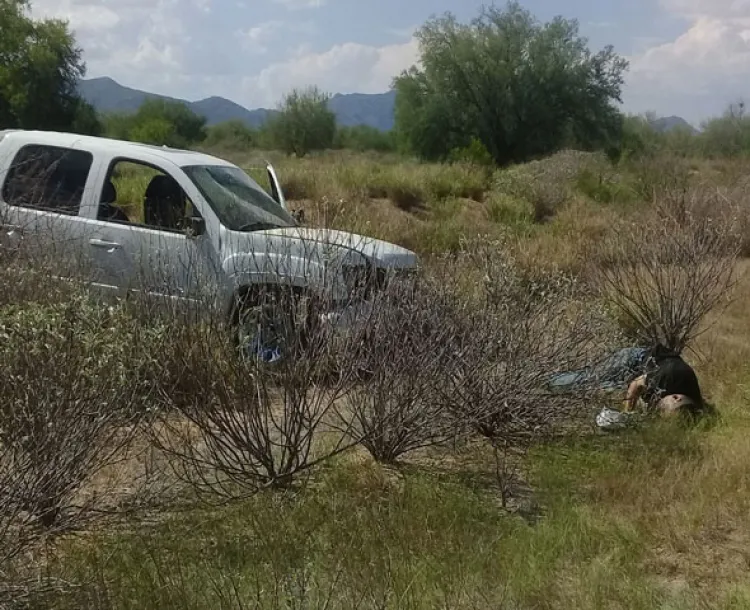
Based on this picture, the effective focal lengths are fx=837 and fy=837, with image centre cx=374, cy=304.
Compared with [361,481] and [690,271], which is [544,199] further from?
[361,481]

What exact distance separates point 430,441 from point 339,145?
187 feet

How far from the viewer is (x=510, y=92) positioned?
3509cm

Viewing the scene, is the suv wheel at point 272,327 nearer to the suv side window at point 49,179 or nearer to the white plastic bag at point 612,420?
the white plastic bag at point 612,420

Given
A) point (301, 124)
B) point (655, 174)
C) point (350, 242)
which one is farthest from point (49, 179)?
point (301, 124)

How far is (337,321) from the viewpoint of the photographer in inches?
184

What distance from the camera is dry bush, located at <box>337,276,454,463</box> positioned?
15.7ft

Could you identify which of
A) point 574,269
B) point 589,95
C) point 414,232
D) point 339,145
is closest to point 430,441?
point 574,269

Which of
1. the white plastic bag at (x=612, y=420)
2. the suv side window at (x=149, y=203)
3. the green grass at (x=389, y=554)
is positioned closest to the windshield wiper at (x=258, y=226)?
the suv side window at (x=149, y=203)

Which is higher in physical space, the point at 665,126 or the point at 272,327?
the point at 665,126

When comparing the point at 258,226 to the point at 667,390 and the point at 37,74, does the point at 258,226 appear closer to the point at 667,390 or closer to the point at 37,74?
the point at 667,390

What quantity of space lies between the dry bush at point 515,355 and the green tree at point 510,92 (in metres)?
29.4

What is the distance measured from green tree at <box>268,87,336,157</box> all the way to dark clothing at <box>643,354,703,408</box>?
50.2m

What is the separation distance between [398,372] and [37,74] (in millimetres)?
35601

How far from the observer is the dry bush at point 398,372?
4.78 metres
